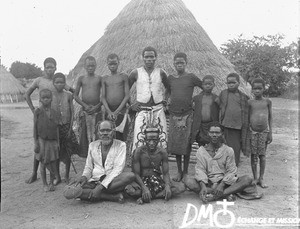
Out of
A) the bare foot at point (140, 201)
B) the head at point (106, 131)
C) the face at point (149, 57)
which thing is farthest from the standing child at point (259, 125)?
the head at point (106, 131)

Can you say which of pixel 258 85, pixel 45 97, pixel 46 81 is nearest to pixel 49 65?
pixel 46 81

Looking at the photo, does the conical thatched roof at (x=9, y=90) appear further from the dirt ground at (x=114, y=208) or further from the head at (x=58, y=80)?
the head at (x=58, y=80)

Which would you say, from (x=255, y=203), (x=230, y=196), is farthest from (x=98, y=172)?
(x=255, y=203)

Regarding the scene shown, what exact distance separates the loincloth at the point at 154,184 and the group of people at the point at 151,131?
0.04 ft

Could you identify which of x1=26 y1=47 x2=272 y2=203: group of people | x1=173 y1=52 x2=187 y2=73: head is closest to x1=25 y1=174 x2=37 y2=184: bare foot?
x1=26 y1=47 x2=272 y2=203: group of people

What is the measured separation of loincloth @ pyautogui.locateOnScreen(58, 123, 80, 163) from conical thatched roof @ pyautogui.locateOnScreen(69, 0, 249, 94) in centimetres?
206

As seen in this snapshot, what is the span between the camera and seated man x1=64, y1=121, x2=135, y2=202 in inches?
139

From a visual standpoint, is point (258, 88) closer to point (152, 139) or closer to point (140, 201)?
point (152, 139)

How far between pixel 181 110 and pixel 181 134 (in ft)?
1.06

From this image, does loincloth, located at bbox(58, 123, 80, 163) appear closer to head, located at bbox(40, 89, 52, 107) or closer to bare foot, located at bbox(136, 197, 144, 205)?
head, located at bbox(40, 89, 52, 107)

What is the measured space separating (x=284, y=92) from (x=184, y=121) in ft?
66.3

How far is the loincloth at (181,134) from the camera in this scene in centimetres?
433

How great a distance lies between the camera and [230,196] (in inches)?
140

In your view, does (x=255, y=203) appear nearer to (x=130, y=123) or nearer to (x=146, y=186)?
(x=146, y=186)
